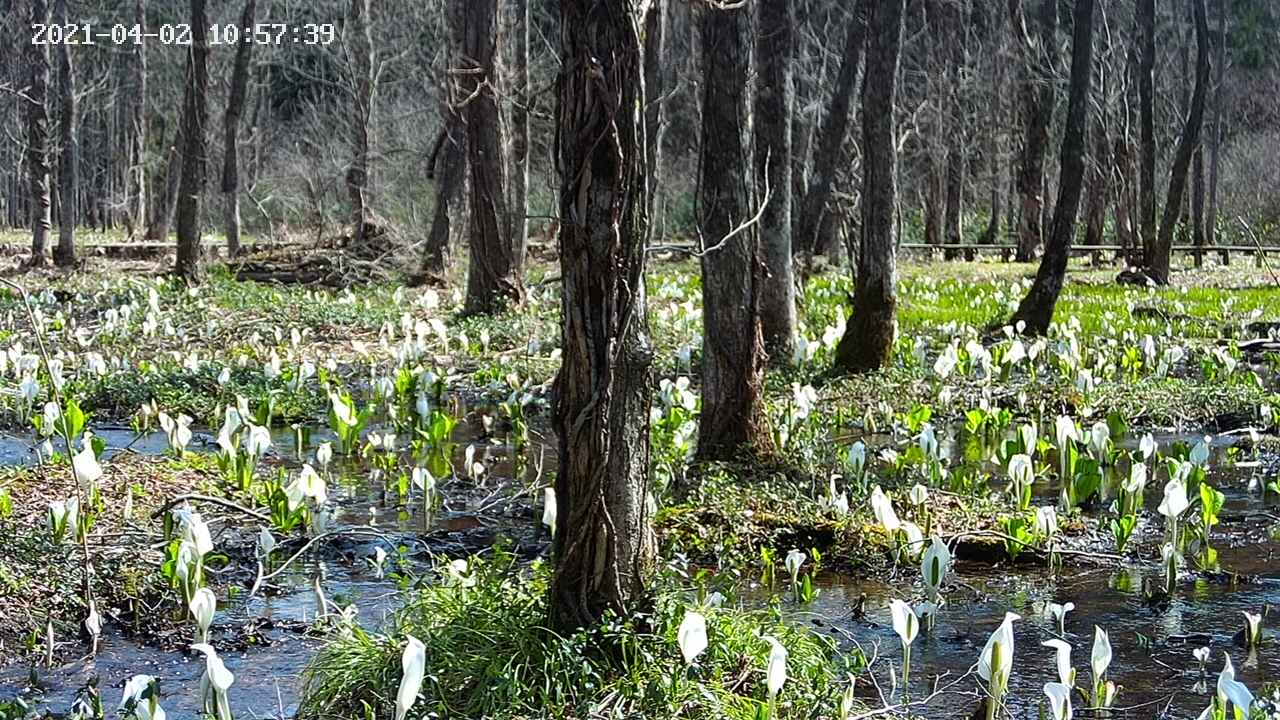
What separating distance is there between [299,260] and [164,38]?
14.1 metres

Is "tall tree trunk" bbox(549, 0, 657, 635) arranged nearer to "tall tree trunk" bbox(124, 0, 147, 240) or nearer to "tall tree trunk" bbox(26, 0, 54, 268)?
"tall tree trunk" bbox(26, 0, 54, 268)

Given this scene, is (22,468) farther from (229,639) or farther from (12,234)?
(12,234)

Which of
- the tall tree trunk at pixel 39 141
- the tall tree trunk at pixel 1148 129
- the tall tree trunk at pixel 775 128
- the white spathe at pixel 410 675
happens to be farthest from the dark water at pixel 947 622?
the tall tree trunk at pixel 39 141

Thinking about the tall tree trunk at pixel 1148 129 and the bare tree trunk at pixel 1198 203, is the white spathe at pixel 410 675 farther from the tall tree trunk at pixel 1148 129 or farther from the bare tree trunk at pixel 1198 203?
the bare tree trunk at pixel 1198 203

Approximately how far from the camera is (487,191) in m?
15.7

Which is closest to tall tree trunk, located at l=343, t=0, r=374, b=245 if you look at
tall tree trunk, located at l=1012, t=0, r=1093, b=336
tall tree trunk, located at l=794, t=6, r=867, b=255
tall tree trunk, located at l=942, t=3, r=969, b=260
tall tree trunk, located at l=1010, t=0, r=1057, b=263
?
tall tree trunk, located at l=794, t=6, r=867, b=255

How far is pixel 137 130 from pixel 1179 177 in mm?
27141

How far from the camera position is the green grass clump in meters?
3.84

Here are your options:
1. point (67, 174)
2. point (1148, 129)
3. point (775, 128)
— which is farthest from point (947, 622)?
point (67, 174)

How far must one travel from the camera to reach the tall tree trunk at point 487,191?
15.4 m

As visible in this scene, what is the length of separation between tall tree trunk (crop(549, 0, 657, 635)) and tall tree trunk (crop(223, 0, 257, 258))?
18.4 meters

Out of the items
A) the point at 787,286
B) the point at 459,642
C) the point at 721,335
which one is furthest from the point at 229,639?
the point at 787,286

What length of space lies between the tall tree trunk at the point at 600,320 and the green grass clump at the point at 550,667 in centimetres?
12

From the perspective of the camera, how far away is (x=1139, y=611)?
17.4ft
